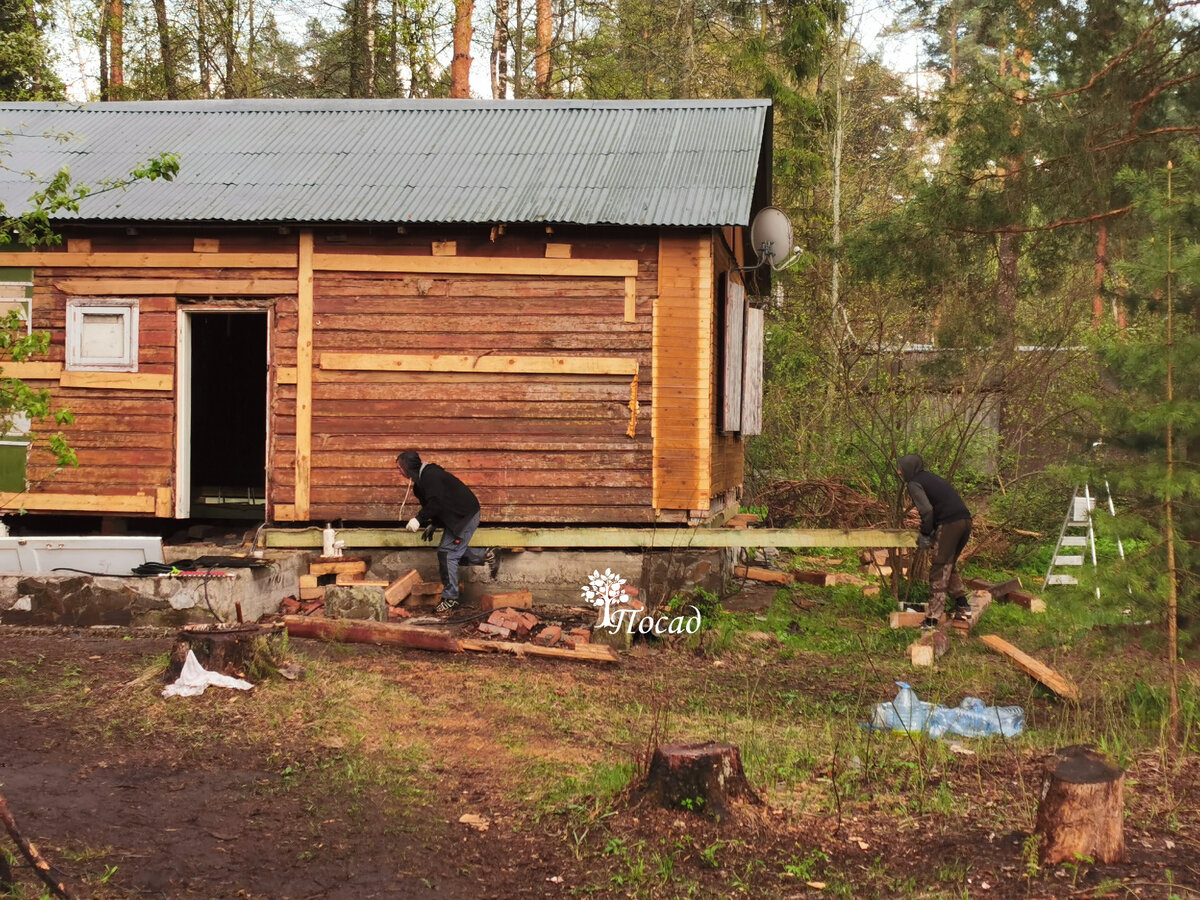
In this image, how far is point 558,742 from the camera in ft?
22.3

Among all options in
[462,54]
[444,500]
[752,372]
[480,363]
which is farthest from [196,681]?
[462,54]

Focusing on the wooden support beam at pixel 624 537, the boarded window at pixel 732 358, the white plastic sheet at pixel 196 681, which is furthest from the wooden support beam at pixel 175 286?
the white plastic sheet at pixel 196 681

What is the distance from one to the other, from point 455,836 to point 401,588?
5.65m

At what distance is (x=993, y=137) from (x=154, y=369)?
28.6ft

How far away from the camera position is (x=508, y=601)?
10.7 m

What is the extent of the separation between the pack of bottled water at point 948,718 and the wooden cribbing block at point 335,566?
561cm

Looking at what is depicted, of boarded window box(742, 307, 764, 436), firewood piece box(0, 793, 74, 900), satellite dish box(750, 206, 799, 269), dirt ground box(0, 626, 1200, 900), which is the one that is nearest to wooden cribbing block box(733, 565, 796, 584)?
boarded window box(742, 307, 764, 436)

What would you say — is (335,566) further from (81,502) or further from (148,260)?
(148,260)

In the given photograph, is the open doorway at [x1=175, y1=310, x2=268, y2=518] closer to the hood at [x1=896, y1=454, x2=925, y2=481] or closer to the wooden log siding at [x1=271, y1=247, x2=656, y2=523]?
the wooden log siding at [x1=271, y1=247, x2=656, y2=523]

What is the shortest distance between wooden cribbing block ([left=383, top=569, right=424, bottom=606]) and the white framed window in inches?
139

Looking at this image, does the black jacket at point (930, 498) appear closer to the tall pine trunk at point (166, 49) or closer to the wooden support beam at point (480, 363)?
the wooden support beam at point (480, 363)

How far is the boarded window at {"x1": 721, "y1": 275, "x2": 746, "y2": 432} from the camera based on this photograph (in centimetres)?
1216

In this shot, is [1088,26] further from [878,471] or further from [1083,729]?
[1083,729]

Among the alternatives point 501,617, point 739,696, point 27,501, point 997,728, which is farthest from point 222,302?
point 997,728
